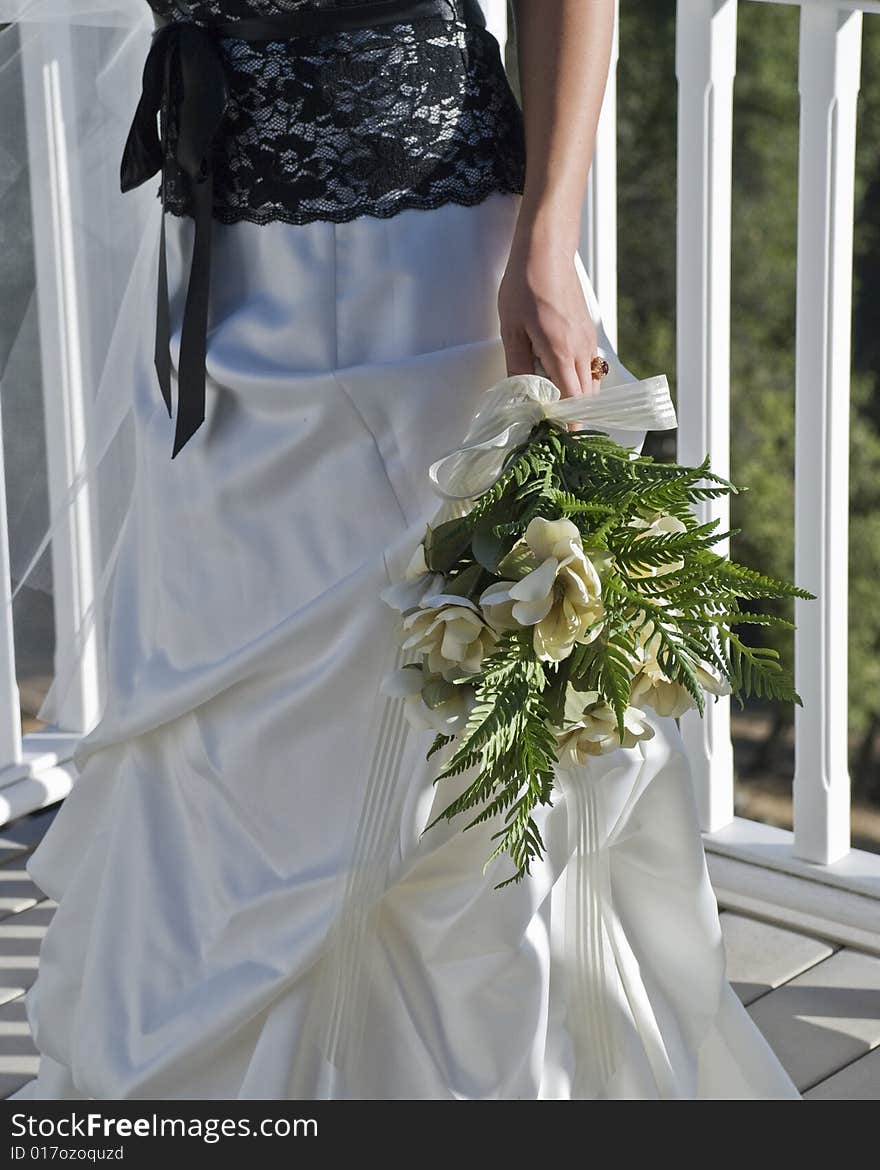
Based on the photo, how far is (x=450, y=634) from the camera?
1.42 m

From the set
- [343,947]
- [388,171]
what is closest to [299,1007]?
[343,947]

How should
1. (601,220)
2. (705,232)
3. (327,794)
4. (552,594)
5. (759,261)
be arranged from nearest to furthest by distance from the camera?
(552,594), (327,794), (705,232), (601,220), (759,261)

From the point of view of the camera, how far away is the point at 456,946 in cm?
162

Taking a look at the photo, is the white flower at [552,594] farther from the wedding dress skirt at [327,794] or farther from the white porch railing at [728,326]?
the white porch railing at [728,326]

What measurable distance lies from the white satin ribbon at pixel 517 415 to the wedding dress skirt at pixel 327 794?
9 centimetres

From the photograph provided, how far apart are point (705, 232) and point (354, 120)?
971mm

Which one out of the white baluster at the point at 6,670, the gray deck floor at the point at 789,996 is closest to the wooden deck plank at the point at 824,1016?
the gray deck floor at the point at 789,996

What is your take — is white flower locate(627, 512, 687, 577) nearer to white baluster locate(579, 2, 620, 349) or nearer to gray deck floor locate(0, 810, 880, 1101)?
gray deck floor locate(0, 810, 880, 1101)

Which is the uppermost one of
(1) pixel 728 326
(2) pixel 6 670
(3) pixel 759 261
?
(1) pixel 728 326

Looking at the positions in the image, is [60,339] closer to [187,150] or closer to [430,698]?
[187,150]

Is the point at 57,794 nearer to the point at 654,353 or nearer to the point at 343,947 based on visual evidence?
the point at 343,947

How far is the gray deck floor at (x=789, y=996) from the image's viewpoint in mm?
2039

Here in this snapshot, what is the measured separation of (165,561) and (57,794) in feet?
3.62

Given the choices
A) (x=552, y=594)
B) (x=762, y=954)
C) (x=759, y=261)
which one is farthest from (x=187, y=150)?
(x=759, y=261)
